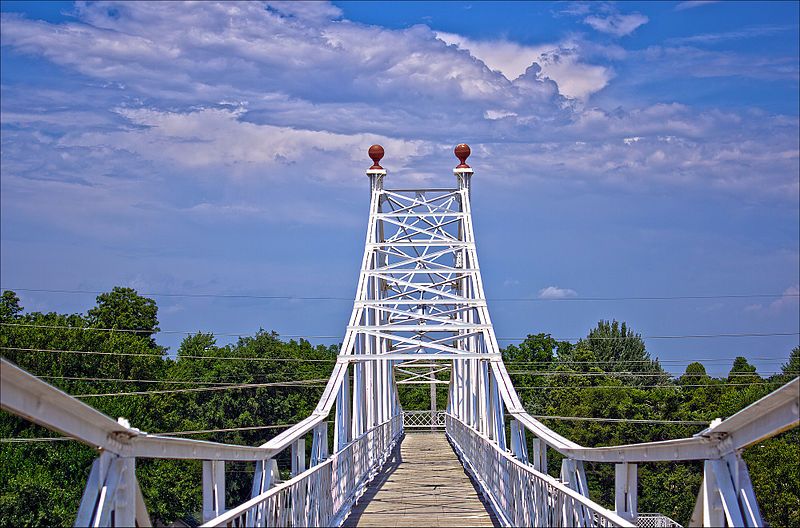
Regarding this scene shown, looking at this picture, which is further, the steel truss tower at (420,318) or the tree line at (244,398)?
the tree line at (244,398)

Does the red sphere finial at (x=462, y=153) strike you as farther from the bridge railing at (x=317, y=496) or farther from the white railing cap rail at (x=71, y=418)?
the white railing cap rail at (x=71, y=418)

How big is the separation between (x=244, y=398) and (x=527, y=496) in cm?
4535

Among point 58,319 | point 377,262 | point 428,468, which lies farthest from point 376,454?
point 58,319

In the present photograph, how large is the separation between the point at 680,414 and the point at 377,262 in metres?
27.7

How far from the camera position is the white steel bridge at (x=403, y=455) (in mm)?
6559

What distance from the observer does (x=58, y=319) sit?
48781 millimetres

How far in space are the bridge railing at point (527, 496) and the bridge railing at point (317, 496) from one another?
209cm

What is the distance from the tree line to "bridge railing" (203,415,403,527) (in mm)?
21211

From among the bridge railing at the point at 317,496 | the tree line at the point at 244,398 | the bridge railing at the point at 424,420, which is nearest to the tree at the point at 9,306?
the tree line at the point at 244,398

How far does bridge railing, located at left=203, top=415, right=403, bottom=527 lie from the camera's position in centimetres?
971

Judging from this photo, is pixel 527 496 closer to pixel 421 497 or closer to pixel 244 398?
pixel 421 497

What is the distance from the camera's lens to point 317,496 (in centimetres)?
1291

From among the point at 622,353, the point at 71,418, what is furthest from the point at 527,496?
the point at 622,353

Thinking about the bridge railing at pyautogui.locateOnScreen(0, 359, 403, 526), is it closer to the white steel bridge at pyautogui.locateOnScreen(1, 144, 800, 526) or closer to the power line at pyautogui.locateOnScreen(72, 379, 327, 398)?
the white steel bridge at pyautogui.locateOnScreen(1, 144, 800, 526)
